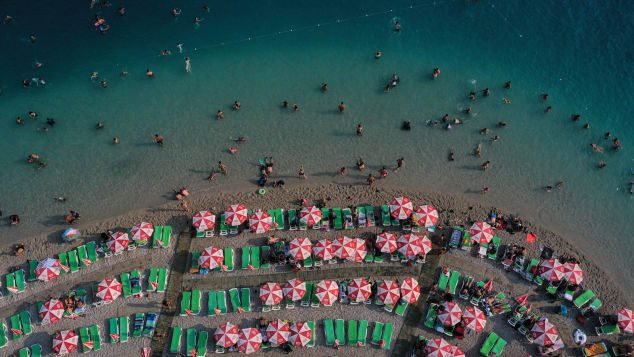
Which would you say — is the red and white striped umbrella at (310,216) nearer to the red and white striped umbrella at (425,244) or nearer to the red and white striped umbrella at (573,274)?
the red and white striped umbrella at (425,244)

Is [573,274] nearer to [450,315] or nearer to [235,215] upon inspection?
[450,315]

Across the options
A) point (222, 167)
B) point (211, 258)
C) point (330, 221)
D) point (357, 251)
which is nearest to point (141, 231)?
point (211, 258)

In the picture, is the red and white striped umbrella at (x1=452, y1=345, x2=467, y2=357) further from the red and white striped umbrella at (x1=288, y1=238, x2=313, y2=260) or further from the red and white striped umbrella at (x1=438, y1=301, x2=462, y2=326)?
the red and white striped umbrella at (x1=288, y1=238, x2=313, y2=260)

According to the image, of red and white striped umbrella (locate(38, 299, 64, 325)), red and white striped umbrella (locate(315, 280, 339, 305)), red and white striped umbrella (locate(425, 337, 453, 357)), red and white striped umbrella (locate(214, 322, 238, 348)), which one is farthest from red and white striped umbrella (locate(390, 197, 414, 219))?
red and white striped umbrella (locate(38, 299, 64, 325))

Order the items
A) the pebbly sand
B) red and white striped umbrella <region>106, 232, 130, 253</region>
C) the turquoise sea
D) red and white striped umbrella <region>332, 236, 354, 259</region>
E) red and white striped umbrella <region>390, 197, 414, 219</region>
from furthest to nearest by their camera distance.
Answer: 1. the turquoise sea
2. red and white striped umbrella <region>390, 197, 414, 219</region>
3. red and white striped umbrella <region>106, 232, 130, 253</region>
4. red and white striped umbrella <region>332, 236, 354, 259</region>
5. the pebbly sand

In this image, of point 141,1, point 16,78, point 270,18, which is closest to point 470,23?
point 270,18
